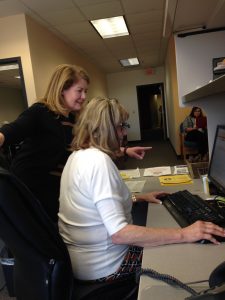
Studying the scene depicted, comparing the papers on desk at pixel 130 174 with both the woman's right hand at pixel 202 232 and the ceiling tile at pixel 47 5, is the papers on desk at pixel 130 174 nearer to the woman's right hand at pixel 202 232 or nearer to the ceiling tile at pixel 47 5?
the woman's right hand at pixel 202 232

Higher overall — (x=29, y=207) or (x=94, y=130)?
(x=94, y=130)

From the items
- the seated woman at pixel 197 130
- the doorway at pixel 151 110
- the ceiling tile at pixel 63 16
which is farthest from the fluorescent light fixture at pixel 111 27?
the doorway at pixel 151 110

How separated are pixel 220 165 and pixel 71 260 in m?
0.88

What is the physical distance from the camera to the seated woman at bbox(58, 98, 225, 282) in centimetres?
102

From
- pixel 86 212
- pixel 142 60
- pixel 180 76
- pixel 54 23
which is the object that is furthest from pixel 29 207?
pixel 142 60

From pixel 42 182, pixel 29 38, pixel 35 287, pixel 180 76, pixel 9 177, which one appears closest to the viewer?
pixel 9 177

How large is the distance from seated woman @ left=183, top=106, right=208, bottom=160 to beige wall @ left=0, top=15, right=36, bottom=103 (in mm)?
3262

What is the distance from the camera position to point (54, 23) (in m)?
4.22

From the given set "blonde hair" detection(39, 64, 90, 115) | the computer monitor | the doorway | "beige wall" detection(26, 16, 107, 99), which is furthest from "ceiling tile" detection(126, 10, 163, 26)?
the doorway

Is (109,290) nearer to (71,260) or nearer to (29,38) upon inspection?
(71,260)

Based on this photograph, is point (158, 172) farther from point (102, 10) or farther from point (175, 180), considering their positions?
point (102, 10)

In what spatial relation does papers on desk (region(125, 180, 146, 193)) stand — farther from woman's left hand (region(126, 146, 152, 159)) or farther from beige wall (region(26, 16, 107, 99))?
beige wall (region(26, 16, 107, 99))

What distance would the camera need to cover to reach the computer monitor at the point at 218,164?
58.8 inches

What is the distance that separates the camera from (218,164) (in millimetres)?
1577
